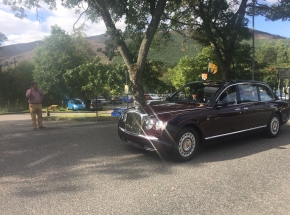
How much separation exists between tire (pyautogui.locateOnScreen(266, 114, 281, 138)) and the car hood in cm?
261

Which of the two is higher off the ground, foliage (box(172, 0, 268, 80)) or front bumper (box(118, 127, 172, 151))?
foliage (box(172, 0, 268, 80))

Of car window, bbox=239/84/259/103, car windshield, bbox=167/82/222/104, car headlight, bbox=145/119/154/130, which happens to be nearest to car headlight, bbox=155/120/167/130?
car headlight, bbox=145/119/154/130

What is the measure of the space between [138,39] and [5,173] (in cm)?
1021

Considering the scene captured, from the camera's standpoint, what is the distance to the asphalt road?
11.2ft

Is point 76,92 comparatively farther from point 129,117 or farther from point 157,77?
point 129,117

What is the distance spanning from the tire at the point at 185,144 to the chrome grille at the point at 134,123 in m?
0.80

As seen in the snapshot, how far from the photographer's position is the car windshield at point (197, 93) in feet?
20.3

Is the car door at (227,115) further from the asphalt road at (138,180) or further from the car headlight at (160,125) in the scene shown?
the car headlight at (160,125)

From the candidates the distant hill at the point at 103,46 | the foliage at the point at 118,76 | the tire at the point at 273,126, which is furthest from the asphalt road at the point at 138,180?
the distant hill at the point at 103,46

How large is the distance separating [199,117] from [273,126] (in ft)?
10.1

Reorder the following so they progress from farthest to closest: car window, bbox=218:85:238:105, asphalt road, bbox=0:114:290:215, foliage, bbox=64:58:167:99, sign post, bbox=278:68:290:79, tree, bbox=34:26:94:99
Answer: tree, bbox=34:26:94:99 < sign post, bbox=278:68:290:79 < foliage, bbox=64:58:167:99 < car window, bbox=218:85:238:105 < asphalt road, bbox=0:114:290:215

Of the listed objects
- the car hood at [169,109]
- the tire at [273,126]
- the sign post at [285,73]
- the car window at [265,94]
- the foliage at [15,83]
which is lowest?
the tire at [273,126]

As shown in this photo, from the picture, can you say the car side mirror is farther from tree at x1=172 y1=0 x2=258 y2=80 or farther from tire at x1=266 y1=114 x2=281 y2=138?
tree at x1=172 y1=0 x2=258 y2=80

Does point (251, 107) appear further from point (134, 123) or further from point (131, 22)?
point (131, 22)
